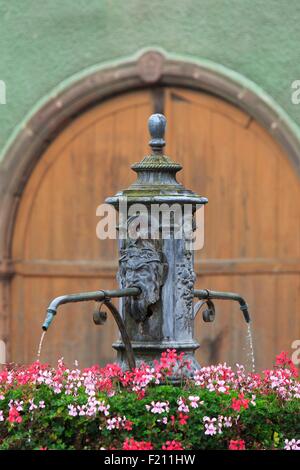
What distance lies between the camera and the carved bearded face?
5.43m

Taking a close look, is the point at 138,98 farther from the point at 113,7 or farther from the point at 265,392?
the point at 265,392

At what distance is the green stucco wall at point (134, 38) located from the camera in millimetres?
8680

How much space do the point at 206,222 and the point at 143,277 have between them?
135 inches

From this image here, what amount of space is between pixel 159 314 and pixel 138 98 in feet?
12.2

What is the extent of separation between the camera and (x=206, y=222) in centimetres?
882

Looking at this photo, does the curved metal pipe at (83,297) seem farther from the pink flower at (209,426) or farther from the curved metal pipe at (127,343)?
the pink flower at (209,426)

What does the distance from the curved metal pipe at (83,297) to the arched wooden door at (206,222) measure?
11.1 ft

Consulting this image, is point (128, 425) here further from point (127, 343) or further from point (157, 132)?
point (157, 132)

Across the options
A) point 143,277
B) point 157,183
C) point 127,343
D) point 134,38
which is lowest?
point 127,343

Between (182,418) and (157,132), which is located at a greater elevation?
(157,132)

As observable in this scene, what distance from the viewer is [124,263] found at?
5.50 metres

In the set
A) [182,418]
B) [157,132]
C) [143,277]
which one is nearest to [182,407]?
[182,418]

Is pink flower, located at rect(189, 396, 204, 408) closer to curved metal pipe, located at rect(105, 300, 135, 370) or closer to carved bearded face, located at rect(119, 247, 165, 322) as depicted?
curved metal pipe, located at rect(105, 300, 135, 370)

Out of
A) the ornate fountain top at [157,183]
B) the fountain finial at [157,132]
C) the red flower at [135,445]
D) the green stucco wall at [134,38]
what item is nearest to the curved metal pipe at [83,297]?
the ornate fountain top at [157,183]
